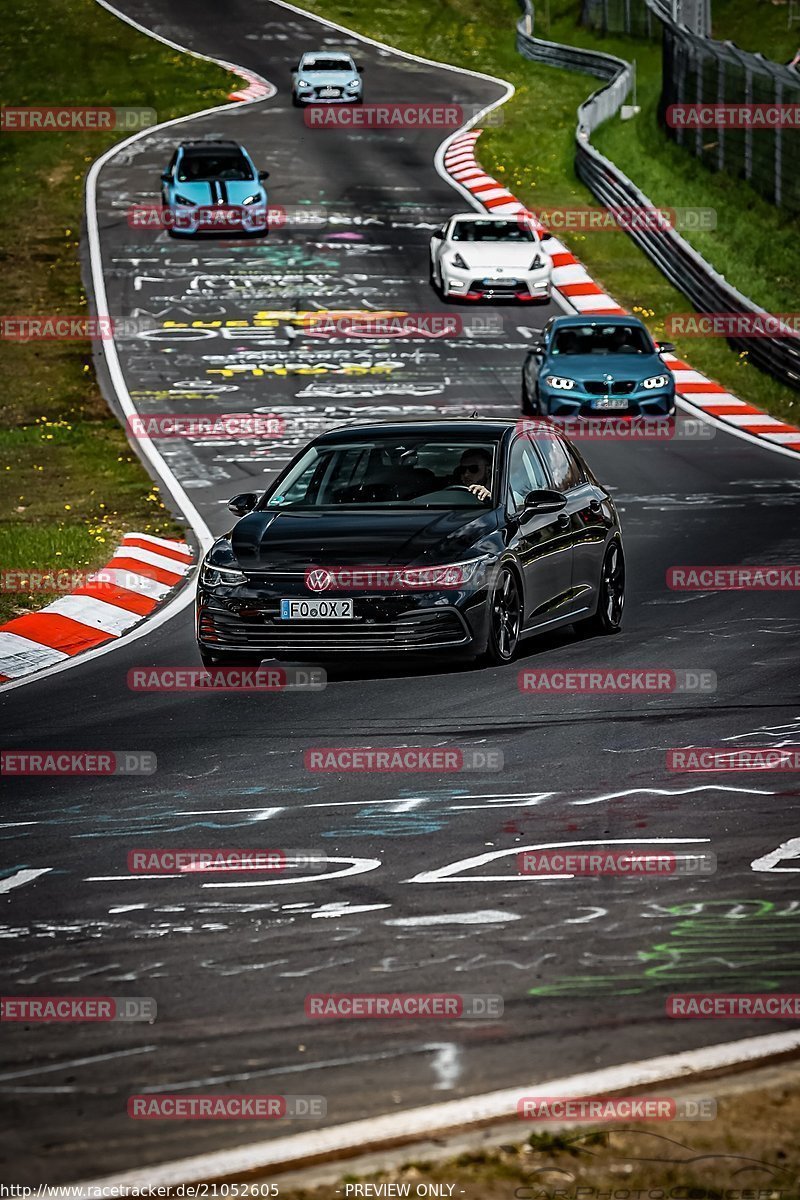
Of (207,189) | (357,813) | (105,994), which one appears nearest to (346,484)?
(357,813)

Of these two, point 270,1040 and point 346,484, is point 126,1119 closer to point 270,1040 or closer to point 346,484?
point 270,1040

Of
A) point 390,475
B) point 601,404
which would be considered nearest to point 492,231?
point 601,404

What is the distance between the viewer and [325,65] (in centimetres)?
5303

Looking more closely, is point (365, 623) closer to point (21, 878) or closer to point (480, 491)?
point (480, 491)

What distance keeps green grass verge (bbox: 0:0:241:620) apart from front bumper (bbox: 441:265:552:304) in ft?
19.6

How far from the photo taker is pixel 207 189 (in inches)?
1505

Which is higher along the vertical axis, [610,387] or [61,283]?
[610,387]

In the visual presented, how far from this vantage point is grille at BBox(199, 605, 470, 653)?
12.1 meters

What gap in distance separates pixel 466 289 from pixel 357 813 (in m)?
24.8

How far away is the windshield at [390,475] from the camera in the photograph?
13.2 metres

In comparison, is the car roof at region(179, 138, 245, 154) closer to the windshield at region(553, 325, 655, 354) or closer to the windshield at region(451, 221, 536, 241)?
the windshield at region(451, 221, 536, 241)

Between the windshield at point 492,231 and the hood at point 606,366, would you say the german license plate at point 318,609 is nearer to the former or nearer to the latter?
the hood at point 606,366

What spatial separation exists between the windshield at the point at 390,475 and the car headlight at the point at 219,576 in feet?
3.04

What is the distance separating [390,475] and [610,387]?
12554 mm
